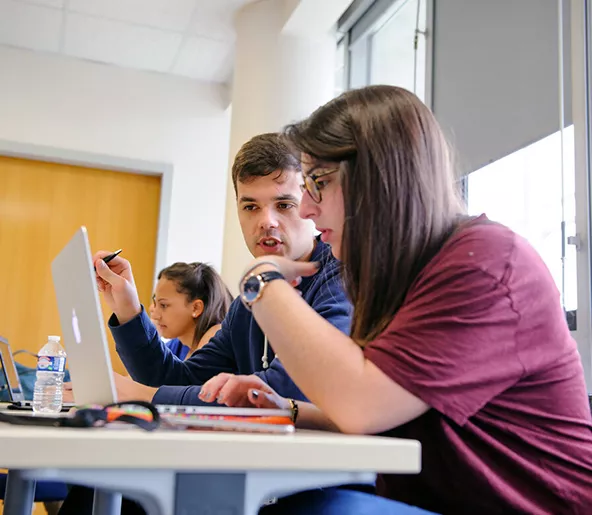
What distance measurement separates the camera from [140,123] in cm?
434

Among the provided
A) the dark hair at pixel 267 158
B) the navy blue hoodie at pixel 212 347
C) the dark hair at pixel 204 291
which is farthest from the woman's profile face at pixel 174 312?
the dark hair at pixel 267 158

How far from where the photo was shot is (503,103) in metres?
2.41

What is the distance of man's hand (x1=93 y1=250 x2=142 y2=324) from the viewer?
152 centimetres

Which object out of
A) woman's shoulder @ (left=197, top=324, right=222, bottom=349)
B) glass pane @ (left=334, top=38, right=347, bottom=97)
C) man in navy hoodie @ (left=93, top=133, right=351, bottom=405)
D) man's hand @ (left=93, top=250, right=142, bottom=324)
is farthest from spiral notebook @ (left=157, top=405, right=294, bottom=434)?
glass pane @ (left=334, top=38, right=347, bottom=97)

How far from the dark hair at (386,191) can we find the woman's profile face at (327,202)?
0.02 meters

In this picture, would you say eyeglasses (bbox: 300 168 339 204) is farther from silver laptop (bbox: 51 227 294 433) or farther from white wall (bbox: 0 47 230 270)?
white wall (bbox: 0 47 230 270)

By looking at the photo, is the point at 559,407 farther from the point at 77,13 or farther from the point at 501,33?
the point at 77,13

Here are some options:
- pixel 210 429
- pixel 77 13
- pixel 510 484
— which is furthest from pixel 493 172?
pixel 77 13

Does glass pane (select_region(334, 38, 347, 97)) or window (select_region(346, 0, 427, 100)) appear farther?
glass pane (select_region(334, 38, 347, 97))

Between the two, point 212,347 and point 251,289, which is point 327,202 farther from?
point 212,347

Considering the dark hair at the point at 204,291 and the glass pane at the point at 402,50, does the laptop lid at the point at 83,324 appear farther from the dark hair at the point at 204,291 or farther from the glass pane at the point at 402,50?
the glass pane at the point at 402,50

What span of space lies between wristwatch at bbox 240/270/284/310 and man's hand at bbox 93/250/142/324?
681 mm

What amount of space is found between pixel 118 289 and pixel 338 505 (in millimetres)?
859

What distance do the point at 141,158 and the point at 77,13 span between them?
0.95m
